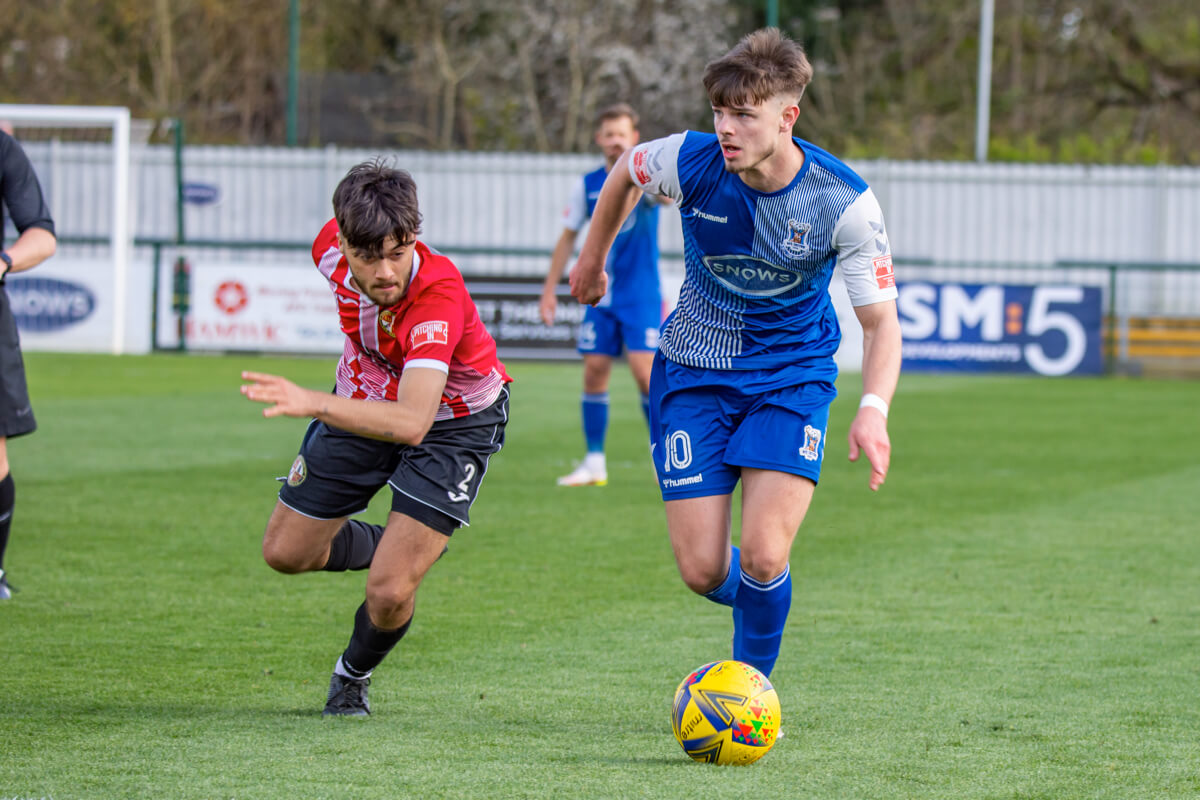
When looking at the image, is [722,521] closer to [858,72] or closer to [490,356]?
[490,356]

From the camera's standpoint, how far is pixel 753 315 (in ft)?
14.4

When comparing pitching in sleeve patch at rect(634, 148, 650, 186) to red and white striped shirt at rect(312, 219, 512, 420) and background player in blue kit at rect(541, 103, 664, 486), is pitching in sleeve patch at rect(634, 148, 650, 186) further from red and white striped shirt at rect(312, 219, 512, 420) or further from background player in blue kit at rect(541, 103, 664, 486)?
background player in blue kit at rect(541, 103, 664, 486)

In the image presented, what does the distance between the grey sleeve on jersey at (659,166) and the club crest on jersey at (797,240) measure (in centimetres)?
35

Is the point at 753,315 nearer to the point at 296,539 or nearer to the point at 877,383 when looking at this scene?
the point at 877,383

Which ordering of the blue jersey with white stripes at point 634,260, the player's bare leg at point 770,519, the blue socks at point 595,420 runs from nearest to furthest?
the player's bare leg at point 770,519 → the blue jersey with white stripes at point 634,260 → the blue socks at point 595,420

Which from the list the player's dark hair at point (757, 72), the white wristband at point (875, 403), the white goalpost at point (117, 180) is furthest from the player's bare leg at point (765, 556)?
the white goalpost at point (117, 180)

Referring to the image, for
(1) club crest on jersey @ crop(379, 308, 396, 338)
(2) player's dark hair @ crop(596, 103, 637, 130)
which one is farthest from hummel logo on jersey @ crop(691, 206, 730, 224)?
(2) player's dark hair @ crop(596, 103, 637, 130)

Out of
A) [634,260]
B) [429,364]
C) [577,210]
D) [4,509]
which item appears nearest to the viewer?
[429,364]

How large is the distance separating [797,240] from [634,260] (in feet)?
17.5

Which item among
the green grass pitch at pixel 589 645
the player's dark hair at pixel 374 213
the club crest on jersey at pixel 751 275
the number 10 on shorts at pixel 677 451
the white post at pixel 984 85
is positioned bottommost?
the green grass pitch at pixel 589 645

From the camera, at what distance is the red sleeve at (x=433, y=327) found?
4.08 meters

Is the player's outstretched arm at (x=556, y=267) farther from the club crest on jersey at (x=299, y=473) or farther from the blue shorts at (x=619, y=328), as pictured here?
the club crest on jersey at (x=299, y=473)

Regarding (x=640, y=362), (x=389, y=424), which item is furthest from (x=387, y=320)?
(x=640, y=362)

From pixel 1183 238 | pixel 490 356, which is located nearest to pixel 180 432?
pixel 490 356
